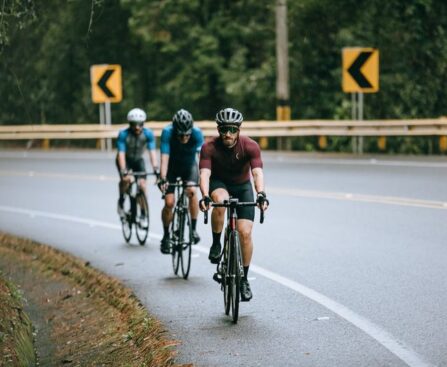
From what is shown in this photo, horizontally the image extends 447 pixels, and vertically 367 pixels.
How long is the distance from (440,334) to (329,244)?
4762 mm

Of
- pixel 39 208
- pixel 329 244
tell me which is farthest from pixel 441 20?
pixel 329 244

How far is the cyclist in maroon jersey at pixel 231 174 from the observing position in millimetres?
8523

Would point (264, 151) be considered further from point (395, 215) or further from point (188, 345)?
point (188, 345)

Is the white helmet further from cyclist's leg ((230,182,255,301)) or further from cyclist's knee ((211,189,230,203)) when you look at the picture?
cyclist's leg ((230,182,255,301))

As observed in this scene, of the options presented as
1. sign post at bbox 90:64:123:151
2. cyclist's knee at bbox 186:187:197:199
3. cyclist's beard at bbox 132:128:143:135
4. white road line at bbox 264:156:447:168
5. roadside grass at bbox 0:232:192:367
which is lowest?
roadside grass at bbox 0:232:192:367

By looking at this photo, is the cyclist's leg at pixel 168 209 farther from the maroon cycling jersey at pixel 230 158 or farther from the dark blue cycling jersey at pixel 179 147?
the maroon cycling jersey at pixel 230 158

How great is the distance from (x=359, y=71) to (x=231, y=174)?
57.3 feet

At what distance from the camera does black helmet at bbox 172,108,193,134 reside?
1099 centimetres

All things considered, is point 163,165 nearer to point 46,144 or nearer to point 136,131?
point 136,131

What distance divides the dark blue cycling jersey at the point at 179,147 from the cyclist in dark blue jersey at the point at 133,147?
1241 millimetres

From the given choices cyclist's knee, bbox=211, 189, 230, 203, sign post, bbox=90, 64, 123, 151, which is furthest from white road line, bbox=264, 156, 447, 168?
cyclist's knee, bbox=211, 189, 230, 203

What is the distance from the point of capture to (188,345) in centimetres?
777

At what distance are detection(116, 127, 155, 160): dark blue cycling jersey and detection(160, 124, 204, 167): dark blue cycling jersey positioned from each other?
1535 mm

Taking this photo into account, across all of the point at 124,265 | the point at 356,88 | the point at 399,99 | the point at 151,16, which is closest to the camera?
the point at 124,265
